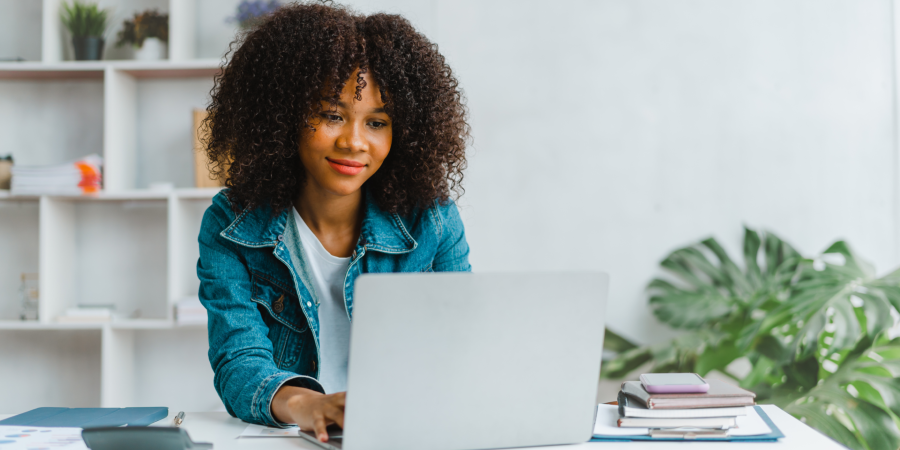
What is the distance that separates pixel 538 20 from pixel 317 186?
152cm

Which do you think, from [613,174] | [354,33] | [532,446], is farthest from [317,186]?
[613,174]

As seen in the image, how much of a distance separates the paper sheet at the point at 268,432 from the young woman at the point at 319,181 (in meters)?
0.13

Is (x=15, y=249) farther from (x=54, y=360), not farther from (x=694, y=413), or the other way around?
(x=694, y=413)

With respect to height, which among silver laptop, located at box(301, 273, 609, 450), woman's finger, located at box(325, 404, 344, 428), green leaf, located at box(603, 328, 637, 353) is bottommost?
green leaf, located at box(603, 328, 637, 353)

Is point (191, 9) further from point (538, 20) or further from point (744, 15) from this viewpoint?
point (744, 15)

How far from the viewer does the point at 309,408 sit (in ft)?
2.75

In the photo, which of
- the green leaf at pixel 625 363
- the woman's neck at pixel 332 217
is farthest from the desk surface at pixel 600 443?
the green leaf at pixel 625 363

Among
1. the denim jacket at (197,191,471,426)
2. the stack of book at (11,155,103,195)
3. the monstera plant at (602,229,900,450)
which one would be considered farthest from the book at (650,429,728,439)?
the stack of book at (11,155,103,195)

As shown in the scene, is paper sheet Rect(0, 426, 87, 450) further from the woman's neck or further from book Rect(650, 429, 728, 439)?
book Rect(650, 429, 728, 439)

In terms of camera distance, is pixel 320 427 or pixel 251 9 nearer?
→ pixel 320 427

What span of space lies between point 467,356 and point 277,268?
61 centimetres

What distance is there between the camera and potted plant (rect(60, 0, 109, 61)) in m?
2.33

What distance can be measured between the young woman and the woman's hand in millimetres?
143

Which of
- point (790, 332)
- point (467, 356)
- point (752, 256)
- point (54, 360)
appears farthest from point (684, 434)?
point (54, 360)
